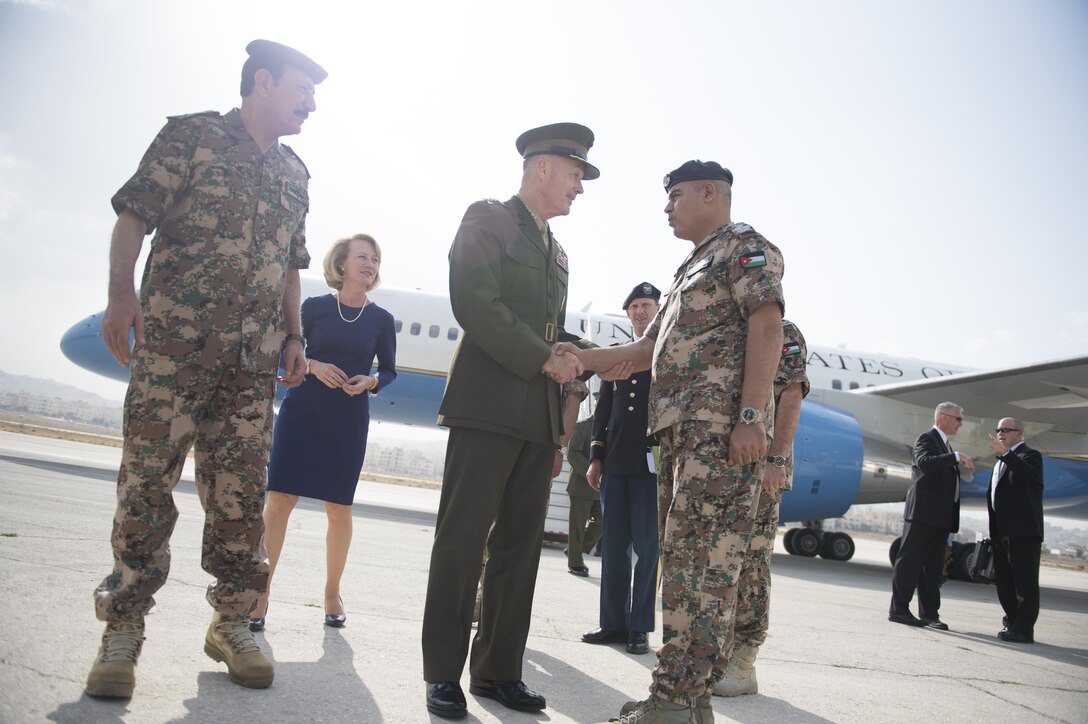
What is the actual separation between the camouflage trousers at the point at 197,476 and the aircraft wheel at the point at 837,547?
428 inches

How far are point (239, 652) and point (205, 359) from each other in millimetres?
886

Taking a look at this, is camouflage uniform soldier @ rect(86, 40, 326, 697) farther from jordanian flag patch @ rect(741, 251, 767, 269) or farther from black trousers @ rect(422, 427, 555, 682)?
jordanian flag patch @ rect(741, 251, 767, 269)

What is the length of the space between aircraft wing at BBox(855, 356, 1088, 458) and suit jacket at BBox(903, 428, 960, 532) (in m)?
5.01

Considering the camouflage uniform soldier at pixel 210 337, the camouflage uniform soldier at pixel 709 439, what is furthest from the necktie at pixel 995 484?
the camouflage uniform soldier at pixel 210 337

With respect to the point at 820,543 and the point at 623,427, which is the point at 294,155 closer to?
the point at 623,427

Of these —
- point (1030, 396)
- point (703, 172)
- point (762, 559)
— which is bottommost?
point (762, 559)

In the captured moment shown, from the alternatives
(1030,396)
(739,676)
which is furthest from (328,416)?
(1030,396)

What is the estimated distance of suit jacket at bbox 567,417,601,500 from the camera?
5.63 m

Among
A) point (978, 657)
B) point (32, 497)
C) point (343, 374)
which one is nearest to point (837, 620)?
point (978, 657)

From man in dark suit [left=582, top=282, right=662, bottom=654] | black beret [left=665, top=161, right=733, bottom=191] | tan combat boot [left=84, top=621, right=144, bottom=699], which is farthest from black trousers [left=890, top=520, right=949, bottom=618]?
tan combat boot [left=84, top=621, right=144, bottom=699]

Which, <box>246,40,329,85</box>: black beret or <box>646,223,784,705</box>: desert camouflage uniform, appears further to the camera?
<box>246,40,329,85</box>: black beret

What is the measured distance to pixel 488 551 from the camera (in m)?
2.62

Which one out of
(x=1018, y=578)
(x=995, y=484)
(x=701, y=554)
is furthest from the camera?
(x=995, y=484)

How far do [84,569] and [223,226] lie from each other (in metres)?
2.00
